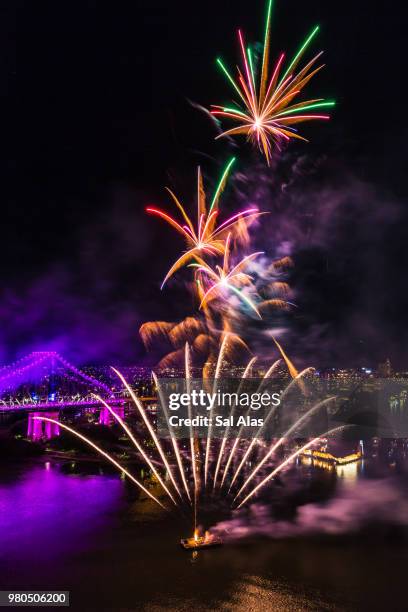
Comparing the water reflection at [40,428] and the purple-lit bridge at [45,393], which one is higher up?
the purple-lit bridge at [45,393]

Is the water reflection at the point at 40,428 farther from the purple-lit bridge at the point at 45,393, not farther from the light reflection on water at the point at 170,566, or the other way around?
the light reflection on water at the point at 170,566

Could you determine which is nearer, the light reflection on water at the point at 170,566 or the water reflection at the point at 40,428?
the light reflection on water at the point at 170,566

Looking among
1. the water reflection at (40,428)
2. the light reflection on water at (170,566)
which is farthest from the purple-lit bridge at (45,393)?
the light reflection on water at (170,566)

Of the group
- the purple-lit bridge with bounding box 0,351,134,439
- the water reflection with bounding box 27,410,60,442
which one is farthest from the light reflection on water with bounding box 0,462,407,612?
the purple-lit bridge with bounding box 0,351,134,439

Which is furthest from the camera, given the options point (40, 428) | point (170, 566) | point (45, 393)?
point (45, 393)

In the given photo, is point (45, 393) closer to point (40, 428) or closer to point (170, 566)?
point (40, 428)

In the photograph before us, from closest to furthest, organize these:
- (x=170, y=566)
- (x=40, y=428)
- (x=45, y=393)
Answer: (x=170, y=566)
(x=40, y=428)
(x=45, y=393)

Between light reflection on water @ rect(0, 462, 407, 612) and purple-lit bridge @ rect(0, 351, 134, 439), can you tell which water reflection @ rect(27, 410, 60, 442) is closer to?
purple-lit bridge @ rect(0, 351, 134, 439)

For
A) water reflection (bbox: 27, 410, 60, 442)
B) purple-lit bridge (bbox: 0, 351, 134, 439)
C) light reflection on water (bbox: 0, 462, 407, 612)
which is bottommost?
light reflection on water (bbox: 0, 462, 407, 612)

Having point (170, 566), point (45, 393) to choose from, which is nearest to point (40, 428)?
point (45, 393)

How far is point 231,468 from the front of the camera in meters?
25.9

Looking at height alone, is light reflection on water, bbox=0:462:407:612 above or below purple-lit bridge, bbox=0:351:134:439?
below

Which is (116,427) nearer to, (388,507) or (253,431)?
(253,431)

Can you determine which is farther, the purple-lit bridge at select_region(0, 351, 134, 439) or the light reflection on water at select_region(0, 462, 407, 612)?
the purple-lit bridge at select_region(0, 351, 134, 439)
